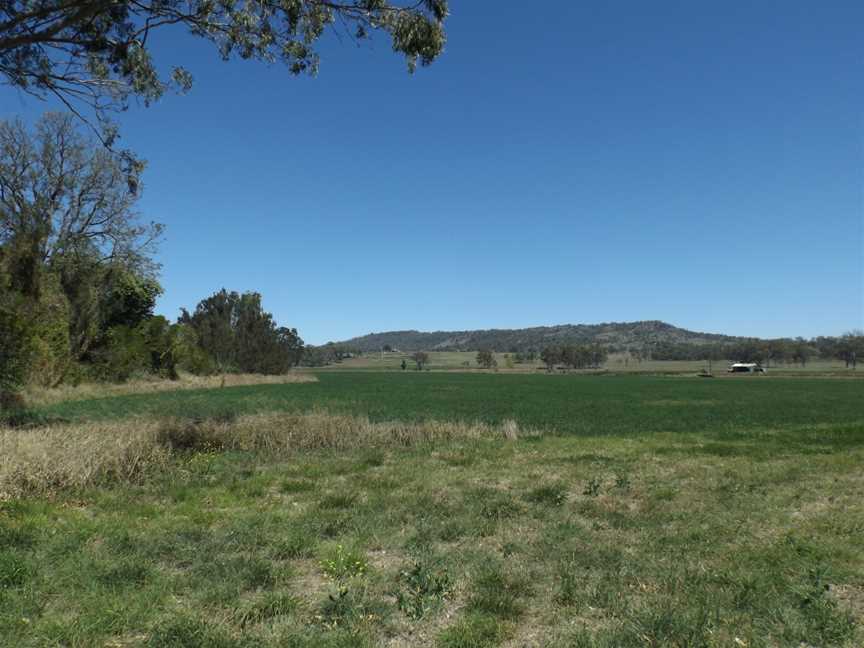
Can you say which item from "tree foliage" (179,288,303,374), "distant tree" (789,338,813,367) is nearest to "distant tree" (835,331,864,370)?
"distant tree" (789,338,813,367)

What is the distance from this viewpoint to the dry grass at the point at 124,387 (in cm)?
3422

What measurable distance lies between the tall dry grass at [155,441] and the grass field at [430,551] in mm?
105

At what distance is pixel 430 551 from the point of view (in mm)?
7023

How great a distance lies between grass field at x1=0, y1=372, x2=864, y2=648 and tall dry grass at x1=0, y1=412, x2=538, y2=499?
11 centimetres

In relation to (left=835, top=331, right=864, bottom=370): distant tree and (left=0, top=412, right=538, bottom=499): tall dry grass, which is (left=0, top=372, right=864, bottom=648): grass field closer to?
(left=0, top=412, right=538, bottom=499): tall dry grass

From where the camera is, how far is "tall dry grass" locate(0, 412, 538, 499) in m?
9.64

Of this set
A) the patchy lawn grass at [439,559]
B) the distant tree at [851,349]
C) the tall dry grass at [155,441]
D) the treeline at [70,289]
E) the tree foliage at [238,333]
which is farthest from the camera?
the distant tree at [851,349]

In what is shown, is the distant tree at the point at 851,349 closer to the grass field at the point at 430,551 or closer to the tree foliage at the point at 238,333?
the tree foliage at the point at 238,333

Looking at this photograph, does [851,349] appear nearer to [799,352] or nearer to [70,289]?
[799,352]

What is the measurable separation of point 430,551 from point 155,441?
30.3 ft

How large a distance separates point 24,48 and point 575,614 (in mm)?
13953

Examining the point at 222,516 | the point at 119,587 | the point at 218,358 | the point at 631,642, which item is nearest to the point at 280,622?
the point at 119,587

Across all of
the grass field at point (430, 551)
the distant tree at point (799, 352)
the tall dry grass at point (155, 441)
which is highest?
the distant tree at point (799, 352)

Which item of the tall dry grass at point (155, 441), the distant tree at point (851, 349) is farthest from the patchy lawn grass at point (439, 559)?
the distant tree at point (851, 349)
